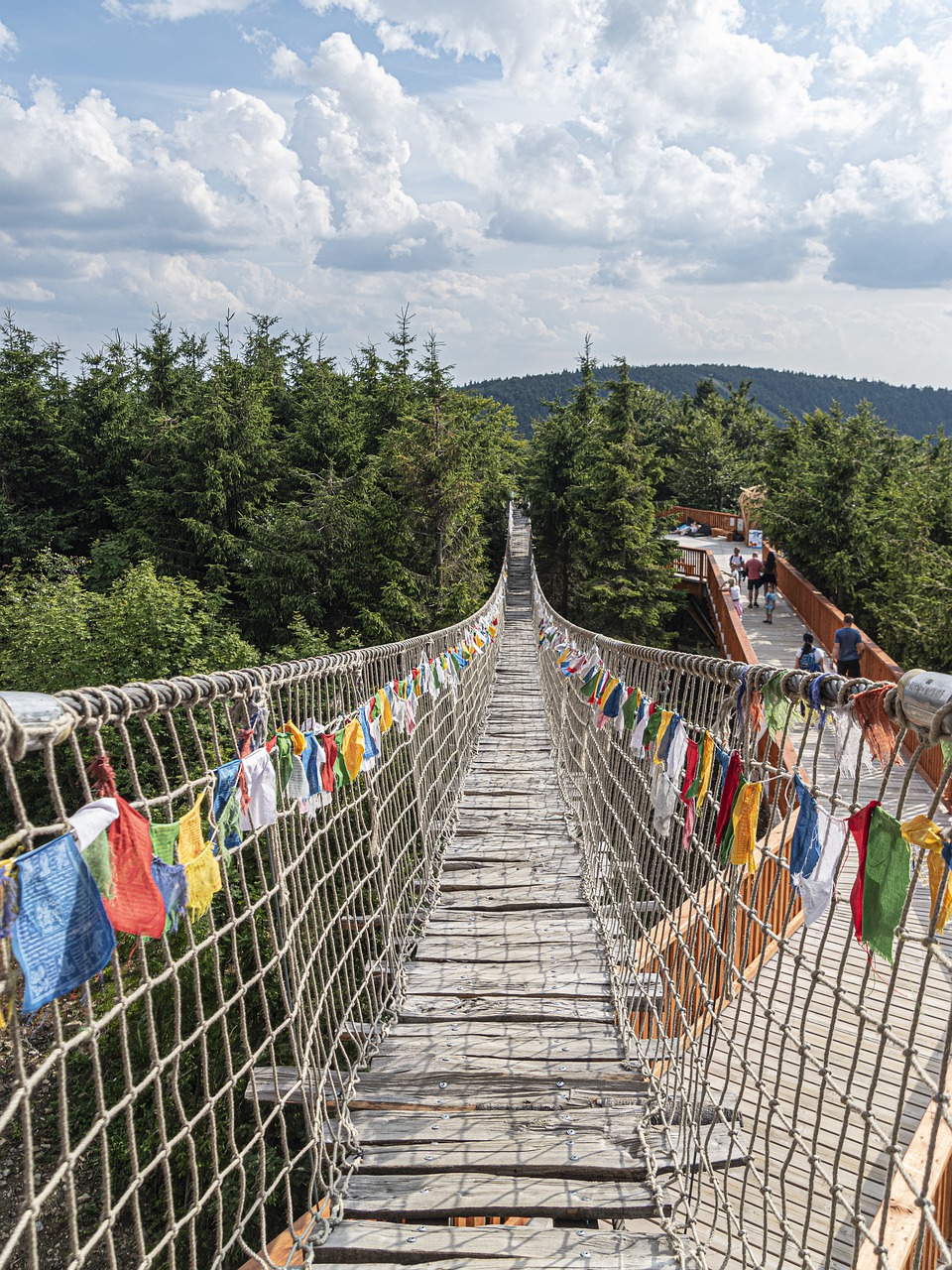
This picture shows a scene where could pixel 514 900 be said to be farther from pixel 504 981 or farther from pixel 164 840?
pixel 164 840

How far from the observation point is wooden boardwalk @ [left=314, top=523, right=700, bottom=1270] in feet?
6.91

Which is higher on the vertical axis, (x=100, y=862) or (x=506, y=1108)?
(x=100, y=862)

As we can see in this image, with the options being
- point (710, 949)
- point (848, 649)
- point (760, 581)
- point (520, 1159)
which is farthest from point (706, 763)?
point (760, 581)

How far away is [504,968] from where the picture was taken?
141 inches

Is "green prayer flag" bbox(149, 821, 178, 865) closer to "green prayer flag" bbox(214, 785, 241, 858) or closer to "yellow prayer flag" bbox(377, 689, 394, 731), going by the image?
"green prayer flag" bbox(214, 785, 241, 858)

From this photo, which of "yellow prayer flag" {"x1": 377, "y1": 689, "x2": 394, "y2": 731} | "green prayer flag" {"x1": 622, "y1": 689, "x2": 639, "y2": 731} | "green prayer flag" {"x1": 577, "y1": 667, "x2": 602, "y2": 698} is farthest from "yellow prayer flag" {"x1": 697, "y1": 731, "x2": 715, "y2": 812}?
"green prayer flag" {"x1": 577, "y1": 667, "x2": 602, "y2": 698}

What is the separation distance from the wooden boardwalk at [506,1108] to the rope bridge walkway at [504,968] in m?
0.01

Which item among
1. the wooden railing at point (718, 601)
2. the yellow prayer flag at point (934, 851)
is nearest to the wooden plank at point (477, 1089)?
the yellow prayer flag at point (934, 851)

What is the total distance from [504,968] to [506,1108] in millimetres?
968

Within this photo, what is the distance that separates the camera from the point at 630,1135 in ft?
8.05

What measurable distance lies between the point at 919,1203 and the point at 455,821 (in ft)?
14.7

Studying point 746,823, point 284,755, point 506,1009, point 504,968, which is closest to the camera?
point 746,823

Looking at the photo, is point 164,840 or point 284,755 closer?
point 164,840

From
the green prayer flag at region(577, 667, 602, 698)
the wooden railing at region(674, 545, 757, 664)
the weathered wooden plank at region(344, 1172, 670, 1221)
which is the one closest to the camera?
the weathered wooden plank at region(344, 1172, 670, 1221)
